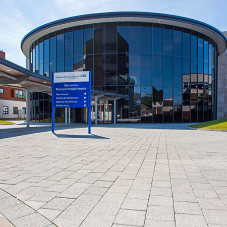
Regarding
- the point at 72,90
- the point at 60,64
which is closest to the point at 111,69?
the point at 60,64

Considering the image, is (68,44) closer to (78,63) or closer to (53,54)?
(53,54)

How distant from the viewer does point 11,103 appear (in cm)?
4703

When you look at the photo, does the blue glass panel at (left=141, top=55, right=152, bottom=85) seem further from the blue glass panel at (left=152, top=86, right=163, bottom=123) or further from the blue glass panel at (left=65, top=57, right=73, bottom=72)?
the blue glass panel at (left=65, top=57, right=73, bottom=72)

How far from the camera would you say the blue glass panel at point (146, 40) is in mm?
24344

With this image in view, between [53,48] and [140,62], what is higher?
[53,48]

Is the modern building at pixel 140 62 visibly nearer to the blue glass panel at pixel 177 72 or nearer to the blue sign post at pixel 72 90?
the blue glass panel at pixel 177 72

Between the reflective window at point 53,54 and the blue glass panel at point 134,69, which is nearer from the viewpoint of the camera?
the blue glass panel at point 134,69

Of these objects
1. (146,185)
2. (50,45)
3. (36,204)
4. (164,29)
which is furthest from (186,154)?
(50,45)

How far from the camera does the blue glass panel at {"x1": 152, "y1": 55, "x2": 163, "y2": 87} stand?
79.6 feet

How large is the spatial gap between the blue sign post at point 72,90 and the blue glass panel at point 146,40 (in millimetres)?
13383

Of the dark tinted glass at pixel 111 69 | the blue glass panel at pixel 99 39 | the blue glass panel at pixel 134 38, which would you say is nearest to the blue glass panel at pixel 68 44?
the blue glass panel at pixel 99 39

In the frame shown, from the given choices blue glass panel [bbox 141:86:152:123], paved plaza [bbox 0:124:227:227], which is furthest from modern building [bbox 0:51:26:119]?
paved plaza [bbox 0:124:227:227]

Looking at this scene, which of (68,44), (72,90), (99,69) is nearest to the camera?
(72,90)

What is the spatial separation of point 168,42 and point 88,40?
10015 mm
